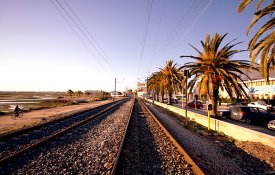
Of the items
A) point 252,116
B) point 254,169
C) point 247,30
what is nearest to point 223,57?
point 252,116

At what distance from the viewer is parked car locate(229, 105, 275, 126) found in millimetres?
15258

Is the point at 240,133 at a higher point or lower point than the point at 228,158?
higher

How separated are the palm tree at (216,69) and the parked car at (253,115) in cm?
139

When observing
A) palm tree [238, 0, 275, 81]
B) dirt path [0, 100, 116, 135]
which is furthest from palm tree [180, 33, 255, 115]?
dirt path [0, 100, 116, 135]

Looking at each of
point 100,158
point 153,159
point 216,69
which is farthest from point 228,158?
point 216,69

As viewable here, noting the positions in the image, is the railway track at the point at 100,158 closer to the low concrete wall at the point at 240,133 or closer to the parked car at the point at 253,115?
the low concrete wall at the point at 240,133

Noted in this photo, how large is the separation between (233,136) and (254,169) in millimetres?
4311

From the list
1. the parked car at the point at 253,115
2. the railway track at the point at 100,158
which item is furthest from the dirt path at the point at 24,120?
the parked car at the point at 253,115

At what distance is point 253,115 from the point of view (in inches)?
611

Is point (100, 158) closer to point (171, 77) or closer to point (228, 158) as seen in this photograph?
point (228, 158)

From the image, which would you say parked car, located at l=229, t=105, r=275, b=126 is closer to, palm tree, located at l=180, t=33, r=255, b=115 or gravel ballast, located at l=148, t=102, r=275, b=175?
palm tree, located at l=180, t=33, r=255, b=115

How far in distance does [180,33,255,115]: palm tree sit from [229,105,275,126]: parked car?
1.39 m

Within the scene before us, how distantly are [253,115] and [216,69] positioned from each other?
15.1 feet

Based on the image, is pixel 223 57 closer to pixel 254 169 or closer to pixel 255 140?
pixel 255 140
